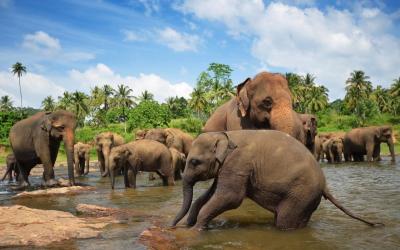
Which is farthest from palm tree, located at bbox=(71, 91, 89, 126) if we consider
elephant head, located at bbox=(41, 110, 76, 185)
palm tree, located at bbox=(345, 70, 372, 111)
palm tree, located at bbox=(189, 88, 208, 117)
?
elephant head, located at bbox=(41, 110, 76, 185)

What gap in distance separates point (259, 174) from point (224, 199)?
0.67 meters

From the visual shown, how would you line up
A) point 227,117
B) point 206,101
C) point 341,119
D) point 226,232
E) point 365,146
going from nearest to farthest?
point 226,232 < point 227,117 < point 365,146 < point 341,119 < point 206,101

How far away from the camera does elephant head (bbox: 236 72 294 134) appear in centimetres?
911

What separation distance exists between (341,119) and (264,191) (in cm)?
6751

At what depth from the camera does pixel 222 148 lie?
702 centimetres

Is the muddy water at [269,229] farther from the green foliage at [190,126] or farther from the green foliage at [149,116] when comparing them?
the green foliage at [190,126]

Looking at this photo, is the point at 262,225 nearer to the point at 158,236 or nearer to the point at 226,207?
the point at 226,207

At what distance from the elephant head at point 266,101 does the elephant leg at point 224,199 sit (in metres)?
2.32

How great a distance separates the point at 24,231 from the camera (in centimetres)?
667

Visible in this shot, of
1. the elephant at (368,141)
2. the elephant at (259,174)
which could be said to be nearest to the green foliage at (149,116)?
the elephant at (368,141)

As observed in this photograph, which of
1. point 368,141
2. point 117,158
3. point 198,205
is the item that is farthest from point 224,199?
point 368,141

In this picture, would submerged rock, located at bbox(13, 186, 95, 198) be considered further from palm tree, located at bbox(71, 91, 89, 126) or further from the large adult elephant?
palm tree, located at bbox(71, 91, 89, 126)

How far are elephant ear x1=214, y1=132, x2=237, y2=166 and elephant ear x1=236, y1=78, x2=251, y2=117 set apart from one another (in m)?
2.67

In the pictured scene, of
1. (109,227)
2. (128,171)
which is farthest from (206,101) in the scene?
(109,227)
